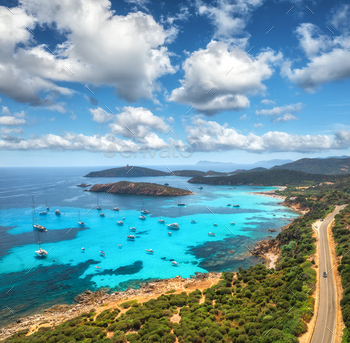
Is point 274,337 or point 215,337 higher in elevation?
point 274,337

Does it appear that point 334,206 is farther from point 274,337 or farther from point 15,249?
point 15,249

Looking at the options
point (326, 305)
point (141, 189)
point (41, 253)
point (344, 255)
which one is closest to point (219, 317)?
point (326, 305)

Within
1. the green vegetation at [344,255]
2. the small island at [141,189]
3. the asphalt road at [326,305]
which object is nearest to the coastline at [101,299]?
the asphalt road at [326,305]

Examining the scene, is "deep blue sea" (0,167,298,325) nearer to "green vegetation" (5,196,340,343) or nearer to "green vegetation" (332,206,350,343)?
"green vegetation" (5,196,340,343)

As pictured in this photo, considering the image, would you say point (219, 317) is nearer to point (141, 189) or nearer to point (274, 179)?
point (141, 189)

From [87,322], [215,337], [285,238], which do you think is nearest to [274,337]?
[215,337]
